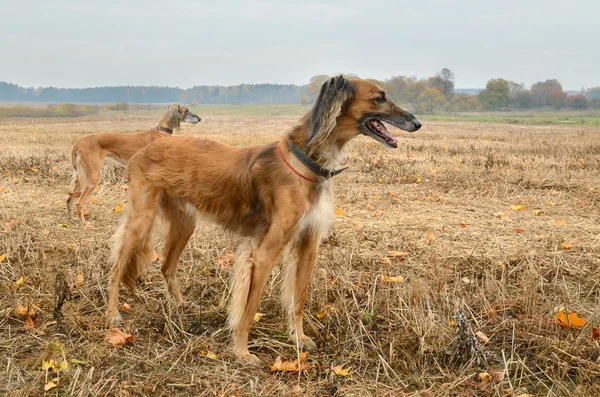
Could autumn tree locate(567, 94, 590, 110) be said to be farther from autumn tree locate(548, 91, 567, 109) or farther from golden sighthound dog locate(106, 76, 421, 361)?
golden sighthound dog locate(106, 76, 421, 361)

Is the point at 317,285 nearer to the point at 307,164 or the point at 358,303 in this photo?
the point at 358,303

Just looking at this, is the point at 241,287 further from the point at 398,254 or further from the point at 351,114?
the point at 398,254

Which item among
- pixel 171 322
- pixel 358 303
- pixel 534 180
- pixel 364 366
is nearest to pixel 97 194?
pixel 171 322

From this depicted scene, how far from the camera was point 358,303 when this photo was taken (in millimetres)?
4230

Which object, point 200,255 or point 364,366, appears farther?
point 200,255

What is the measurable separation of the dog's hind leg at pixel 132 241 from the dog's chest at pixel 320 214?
4.87ft

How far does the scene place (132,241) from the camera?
4.21 metres

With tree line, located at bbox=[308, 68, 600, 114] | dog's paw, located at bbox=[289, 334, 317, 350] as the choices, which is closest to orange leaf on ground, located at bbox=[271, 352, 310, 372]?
dog's paw, located at bbox=[289, 334, 317, 350]

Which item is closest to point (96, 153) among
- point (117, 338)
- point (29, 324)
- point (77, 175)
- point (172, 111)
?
point (77, 175)

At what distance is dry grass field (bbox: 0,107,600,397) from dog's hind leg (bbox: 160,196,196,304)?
0.19m

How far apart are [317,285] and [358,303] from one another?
420 millimetres

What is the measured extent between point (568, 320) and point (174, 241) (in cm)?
351

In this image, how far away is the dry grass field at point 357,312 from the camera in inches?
125

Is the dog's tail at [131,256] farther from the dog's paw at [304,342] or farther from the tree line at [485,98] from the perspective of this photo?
the tree line at [485,98]
